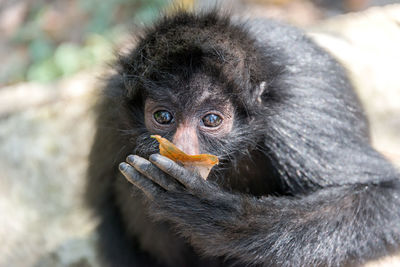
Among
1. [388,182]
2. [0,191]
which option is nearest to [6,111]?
[0,191]

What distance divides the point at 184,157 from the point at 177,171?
0.10 meters

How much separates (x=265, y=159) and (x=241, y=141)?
0.41 m

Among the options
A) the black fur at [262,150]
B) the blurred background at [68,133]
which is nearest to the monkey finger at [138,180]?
the black fur at [262,150]

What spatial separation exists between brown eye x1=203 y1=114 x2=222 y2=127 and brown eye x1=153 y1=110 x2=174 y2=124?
262 mm

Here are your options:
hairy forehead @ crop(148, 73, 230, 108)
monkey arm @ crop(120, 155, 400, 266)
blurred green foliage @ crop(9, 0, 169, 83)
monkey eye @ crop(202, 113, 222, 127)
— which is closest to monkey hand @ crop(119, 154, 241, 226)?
monkey arm @ crop(120, 155, 400, 266)

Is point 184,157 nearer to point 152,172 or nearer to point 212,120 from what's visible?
point 152,172

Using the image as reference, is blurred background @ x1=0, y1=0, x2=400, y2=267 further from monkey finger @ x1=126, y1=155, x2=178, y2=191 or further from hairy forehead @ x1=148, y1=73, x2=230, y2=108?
monkey finger @ x1=126, y1=155, x2=178, y2=191

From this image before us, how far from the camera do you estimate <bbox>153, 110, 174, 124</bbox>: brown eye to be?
12.1 ft

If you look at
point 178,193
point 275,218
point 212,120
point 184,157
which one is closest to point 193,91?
point 212,120

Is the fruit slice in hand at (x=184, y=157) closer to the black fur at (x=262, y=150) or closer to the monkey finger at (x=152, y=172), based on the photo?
the monkey finger at (x=152, y=172)

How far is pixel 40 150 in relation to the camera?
6457 millimetres

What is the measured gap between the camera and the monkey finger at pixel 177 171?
2.94 metres

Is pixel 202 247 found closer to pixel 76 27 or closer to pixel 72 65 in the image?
pixel 72 65

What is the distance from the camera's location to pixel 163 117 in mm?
3713
